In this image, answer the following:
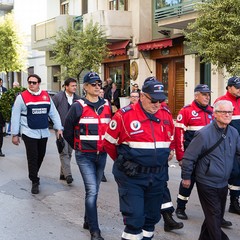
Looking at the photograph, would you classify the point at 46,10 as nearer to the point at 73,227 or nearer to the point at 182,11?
the point at 182,11

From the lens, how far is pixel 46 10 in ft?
106

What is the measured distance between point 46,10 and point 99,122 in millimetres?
28142

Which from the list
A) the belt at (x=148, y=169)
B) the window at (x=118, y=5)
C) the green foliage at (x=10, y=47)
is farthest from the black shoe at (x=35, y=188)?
the green foliage at (x=10, y=47)

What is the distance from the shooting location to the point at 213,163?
15.6 ft

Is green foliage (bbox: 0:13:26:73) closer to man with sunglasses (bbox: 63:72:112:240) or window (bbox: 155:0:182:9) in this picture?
window (bbox: 155:0:182:9)

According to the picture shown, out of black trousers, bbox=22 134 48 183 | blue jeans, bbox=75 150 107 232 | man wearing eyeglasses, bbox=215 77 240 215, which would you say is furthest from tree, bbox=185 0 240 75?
blue jeans, bbox=75 150 107 232

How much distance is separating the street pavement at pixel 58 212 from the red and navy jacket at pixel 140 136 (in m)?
1.61

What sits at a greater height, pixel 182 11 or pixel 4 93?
pixel 182 11

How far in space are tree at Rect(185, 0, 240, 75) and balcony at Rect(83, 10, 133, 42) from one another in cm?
1044

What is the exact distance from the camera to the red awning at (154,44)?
19.2m

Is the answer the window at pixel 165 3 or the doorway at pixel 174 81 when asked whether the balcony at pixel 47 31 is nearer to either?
the window at pixel 165 3

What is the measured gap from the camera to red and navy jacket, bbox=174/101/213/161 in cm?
621

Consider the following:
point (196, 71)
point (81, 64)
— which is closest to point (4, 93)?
point (81, 64)

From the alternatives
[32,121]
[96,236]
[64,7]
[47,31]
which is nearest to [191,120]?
[96,236]
